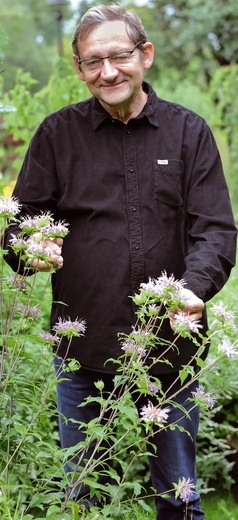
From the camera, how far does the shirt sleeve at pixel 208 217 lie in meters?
2.77

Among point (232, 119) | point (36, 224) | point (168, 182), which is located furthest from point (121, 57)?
point (232, 119)

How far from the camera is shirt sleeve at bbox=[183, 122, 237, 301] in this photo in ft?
9.09

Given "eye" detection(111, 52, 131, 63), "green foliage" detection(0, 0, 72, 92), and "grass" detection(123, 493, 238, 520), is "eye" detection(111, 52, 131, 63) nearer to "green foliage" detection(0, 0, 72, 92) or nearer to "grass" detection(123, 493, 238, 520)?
"grass" detection(123, 493, 238, 520)

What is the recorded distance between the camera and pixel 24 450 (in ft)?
8.79

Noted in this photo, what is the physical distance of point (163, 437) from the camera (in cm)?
303

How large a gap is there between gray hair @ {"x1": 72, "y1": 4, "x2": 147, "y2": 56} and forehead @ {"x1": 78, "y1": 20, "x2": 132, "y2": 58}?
0.6 inches

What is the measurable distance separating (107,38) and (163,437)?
1313 millimetres

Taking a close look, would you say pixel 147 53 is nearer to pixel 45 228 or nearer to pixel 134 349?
pixel 45 228

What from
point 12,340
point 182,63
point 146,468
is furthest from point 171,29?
point 12,340

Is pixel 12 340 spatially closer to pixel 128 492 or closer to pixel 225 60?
pixel 128 492

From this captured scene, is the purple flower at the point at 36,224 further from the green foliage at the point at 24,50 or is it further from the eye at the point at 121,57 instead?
the green foliage at the point at 24,50

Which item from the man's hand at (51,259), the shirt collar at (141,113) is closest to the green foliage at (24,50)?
the shirt collar at (141,113)

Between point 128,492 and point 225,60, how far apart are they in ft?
64.5

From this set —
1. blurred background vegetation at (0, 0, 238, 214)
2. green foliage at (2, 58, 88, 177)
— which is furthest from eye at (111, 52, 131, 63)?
blurred background vegetation at (0, 0, 238, 214)
